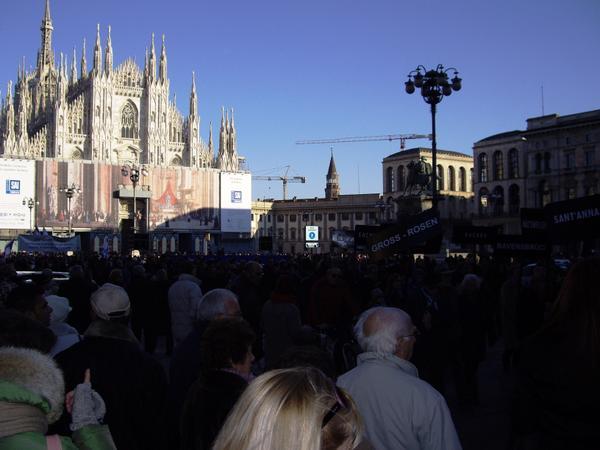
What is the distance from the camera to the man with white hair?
293cm

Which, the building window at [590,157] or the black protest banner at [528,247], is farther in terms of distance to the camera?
the building window at [590,157]

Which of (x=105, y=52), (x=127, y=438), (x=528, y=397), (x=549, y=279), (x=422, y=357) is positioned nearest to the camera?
(x=528, y=397)

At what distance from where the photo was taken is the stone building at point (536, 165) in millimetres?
53031

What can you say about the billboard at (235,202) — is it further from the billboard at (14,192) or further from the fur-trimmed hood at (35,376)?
the fur-trimmed hood at (35,376)

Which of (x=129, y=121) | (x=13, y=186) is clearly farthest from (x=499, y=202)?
(x=13, y=186)

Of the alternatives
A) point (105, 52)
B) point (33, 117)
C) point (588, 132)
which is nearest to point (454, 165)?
point (588, 132)

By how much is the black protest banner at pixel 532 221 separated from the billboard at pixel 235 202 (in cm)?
5575

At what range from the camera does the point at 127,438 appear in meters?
3.22

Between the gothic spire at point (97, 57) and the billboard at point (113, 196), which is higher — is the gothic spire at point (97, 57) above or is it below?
above

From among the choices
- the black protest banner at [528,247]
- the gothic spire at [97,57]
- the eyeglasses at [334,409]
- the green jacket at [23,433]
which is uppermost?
the gothic spire at [97,57]

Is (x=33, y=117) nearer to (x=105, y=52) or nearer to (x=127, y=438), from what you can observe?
(x=105, y=52)

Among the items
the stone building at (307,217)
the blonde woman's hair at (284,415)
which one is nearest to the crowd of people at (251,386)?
the blonde woman's hair at (284,415)

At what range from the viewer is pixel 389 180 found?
283ft

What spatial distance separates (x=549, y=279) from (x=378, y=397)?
4.85m
